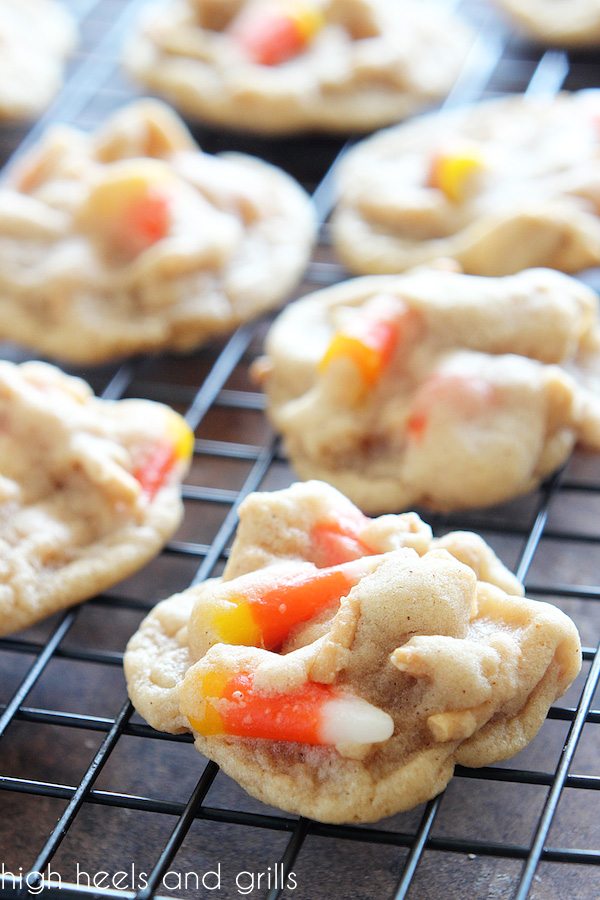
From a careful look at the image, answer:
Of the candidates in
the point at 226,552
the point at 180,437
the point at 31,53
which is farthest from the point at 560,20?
the point at 226,552

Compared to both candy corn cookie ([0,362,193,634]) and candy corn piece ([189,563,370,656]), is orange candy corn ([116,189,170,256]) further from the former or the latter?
candy corn piece ([189,563,370,656])

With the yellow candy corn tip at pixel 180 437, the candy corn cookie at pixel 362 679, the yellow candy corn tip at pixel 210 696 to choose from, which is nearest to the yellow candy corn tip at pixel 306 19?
the yellow candy corn tip at pixel 180 437

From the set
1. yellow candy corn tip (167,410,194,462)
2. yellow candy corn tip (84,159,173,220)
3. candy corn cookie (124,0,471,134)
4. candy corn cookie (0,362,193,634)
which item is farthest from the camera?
candy corn cookie (124,0,471,134)

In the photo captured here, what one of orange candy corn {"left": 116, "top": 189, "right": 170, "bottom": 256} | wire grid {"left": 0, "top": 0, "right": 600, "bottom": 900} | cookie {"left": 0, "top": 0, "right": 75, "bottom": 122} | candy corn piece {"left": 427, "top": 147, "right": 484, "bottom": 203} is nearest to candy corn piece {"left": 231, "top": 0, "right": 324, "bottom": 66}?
wire grid {"left": 0, "top": 0, "right": 600, "bottom": 900}

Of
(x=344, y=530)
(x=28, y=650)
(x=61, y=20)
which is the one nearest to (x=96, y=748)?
(x=28, y=650)

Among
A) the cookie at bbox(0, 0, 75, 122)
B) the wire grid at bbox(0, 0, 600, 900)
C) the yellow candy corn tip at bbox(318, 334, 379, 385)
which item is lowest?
the wire grid at bbox(0, 0, 600, 900)

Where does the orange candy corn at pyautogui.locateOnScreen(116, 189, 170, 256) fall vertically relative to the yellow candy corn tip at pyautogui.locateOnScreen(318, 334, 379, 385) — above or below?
above

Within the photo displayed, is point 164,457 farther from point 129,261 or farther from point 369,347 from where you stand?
point 129,261
